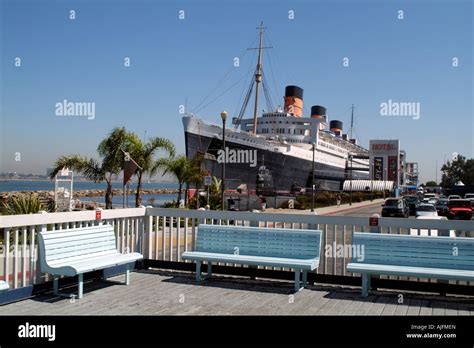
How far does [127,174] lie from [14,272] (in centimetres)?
781

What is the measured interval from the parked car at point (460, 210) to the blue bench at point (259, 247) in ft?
88.0

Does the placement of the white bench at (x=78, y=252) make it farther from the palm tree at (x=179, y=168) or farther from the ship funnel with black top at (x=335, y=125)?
the ship funnel with black top at (x=335, y=125)

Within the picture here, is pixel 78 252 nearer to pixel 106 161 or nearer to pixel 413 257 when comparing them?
pixel 413 257

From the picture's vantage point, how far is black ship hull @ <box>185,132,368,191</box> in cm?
5452

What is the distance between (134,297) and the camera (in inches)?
271

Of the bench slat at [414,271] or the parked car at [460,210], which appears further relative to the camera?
the parked car at [460,210]

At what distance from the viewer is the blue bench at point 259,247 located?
7.34 metres

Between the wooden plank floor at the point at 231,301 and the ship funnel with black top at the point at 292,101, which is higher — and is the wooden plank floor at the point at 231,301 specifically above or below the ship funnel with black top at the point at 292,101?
below

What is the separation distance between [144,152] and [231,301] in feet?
54.2

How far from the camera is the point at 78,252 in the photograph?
711 cm

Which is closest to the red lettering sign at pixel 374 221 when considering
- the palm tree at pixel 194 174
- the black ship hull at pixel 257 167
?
the palm tree at pixel 194 174
